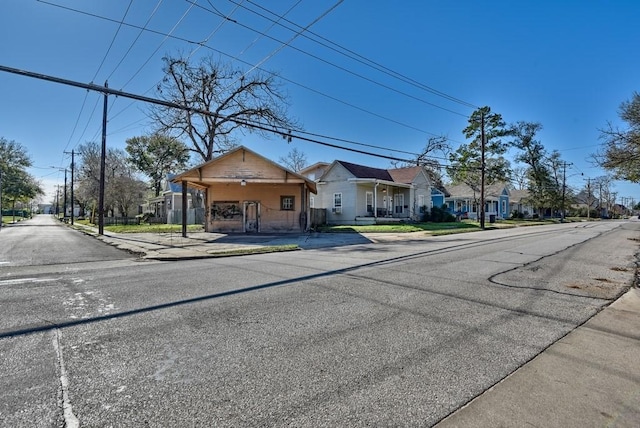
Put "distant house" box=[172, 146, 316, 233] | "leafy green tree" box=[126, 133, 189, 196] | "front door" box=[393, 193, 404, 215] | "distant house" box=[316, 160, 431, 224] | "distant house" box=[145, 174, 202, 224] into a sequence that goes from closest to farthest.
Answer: "distant house" box=[172, 146, 316, 233] → "distant house" box=[316, 160, 431, 224] → "front door" box=[393, 193, 404, 215] → "distant house" box=[145, 174, 202, 224] → "leafy green tree" box=[126, 133, 189, 196]

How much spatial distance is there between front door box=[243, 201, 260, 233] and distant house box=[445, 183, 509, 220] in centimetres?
3560

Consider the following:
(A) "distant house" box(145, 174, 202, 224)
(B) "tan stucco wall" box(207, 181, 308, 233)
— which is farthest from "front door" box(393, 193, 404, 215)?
(A) "distant house" box(145, 174, 202, 224)

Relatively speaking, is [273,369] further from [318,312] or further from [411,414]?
[318,312]

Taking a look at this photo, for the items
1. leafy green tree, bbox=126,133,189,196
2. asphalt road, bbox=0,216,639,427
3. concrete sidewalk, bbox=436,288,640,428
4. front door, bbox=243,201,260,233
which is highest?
leafy green tree, bbox=126,133,189,196

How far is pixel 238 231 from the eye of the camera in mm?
23859

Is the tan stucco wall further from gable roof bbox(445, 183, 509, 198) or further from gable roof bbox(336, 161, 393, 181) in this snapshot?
gable roof bbox(445, 183, 509, 198)

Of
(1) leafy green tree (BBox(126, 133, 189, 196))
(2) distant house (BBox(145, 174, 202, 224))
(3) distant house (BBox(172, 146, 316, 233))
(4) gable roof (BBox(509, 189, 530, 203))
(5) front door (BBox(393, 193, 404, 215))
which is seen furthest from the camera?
(4) gable roof (BBox(509, 189, 530, 203))

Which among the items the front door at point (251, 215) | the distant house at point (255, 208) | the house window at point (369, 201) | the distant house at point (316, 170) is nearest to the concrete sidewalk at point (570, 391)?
the distant house at point (255, 208)

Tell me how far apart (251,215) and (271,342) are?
819 inches

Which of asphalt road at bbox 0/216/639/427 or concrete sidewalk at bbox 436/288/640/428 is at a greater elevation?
asphalt road at bbox 0/216/639/427

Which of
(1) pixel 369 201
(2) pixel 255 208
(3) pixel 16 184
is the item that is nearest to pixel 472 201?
(1) pixel 369 201

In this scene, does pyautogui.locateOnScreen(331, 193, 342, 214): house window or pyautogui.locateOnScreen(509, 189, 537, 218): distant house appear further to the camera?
pyautogui.locateOnScreen(509, 189, 537, 218): distant house

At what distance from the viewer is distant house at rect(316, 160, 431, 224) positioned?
30234 mm

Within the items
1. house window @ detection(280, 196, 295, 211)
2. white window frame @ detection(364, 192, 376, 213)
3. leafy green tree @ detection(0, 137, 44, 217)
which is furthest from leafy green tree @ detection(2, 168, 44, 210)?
white window frame @ detection(364, 192, 376, 213)
